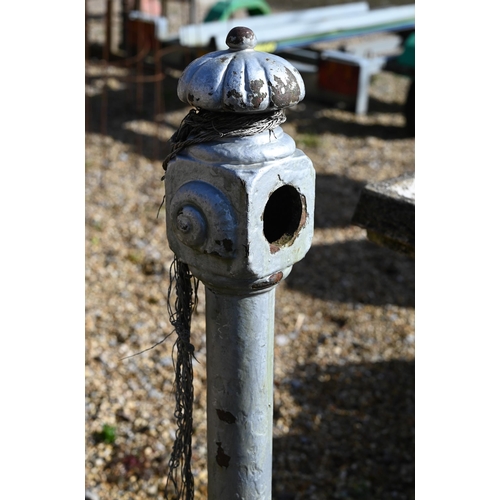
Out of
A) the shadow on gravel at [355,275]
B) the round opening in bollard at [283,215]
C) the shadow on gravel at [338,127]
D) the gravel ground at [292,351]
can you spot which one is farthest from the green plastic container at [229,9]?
the round opening in bollard at [283,215]

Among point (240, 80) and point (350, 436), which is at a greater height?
point (240, 80)

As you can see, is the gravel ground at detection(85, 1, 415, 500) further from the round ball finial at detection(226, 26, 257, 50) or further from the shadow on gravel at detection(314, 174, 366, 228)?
the round ball finial at detection(226, 26, 257, 50)

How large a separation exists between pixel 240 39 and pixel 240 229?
47cm

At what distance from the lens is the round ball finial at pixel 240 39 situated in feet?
5.56

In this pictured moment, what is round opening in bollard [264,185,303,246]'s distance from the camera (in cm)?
186

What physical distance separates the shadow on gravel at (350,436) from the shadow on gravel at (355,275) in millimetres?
774

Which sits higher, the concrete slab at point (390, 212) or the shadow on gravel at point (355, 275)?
the concrete slab at point (390, 212)

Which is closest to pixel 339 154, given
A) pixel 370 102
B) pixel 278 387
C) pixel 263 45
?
pixel 263 45

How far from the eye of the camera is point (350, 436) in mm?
3543

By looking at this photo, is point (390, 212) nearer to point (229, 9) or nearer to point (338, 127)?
point (338, 127)

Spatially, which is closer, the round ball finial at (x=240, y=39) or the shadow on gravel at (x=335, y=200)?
the round ball finial at (x=240, y=39)

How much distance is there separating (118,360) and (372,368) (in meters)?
1.50

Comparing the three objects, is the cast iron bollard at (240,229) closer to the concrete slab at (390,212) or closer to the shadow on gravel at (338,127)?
the concrete slab at (390,212)

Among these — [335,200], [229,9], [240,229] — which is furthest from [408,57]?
[240,229]
